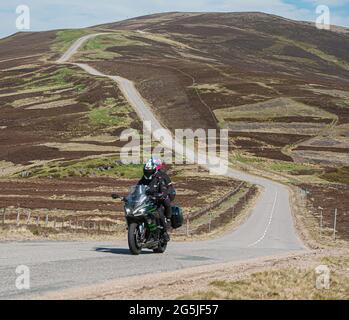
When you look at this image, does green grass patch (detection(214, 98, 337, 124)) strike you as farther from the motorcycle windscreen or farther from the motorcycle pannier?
the motorcycle windscreen

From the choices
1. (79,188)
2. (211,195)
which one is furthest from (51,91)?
(211,195)

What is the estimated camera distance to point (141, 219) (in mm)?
16125

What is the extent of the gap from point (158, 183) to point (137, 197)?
2.78ft

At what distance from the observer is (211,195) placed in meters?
65.9

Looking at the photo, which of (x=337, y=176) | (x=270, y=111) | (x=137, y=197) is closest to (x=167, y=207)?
(x=137, y=197)

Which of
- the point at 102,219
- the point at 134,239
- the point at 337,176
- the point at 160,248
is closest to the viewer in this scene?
the point at 134,239

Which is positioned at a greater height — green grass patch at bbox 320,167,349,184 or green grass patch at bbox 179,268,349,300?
green grass patch at bbox 179,268,349,300

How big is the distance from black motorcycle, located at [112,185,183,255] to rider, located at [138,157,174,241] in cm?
15

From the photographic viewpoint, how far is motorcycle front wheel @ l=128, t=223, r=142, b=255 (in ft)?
52.6

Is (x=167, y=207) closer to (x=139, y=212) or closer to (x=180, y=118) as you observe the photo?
(x=139, y=212)

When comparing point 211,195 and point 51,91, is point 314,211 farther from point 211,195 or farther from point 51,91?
point 51,91

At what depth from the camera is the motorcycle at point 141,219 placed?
15930 millimetres

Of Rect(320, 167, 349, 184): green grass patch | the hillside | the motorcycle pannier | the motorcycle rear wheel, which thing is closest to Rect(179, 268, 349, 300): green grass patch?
the motorcycle pannier
